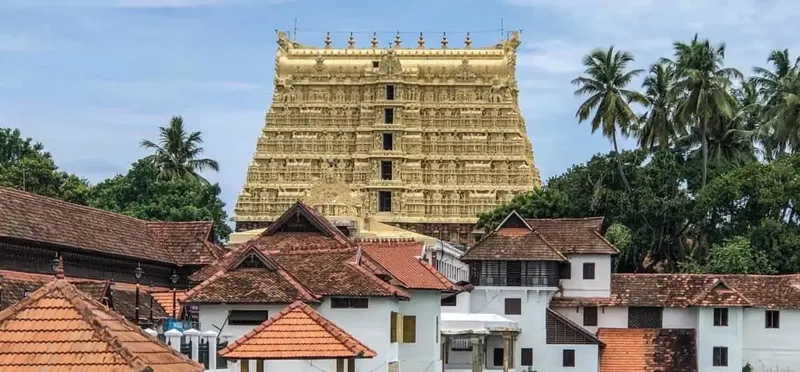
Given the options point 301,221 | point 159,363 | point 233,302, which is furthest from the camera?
point 301,221

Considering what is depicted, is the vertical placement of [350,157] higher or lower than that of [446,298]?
higher

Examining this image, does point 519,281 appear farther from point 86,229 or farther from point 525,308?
point 86,229

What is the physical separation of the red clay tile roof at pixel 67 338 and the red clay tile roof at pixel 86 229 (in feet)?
79.1

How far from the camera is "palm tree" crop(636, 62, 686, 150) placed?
9131cm

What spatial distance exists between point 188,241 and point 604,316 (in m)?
22.4

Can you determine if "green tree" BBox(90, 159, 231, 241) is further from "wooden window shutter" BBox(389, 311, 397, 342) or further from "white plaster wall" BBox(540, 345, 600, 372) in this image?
"wooden window shutter" BBox(389, 311, 397, 342)

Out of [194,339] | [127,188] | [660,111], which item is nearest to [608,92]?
[660,111]

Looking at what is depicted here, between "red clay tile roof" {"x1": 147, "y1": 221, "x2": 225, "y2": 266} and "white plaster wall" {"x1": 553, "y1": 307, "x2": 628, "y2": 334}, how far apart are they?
787 inches

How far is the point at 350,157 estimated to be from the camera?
11425cm

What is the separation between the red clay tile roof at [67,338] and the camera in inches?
762

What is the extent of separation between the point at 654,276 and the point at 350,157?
45.7 m

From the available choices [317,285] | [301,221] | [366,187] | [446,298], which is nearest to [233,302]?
[317,285]

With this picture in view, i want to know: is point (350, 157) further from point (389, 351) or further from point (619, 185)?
point (389, 351)

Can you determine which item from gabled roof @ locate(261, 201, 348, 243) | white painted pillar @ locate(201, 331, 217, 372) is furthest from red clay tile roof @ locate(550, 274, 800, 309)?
white painted pillar @ locate(201, 331, 217, 372)
